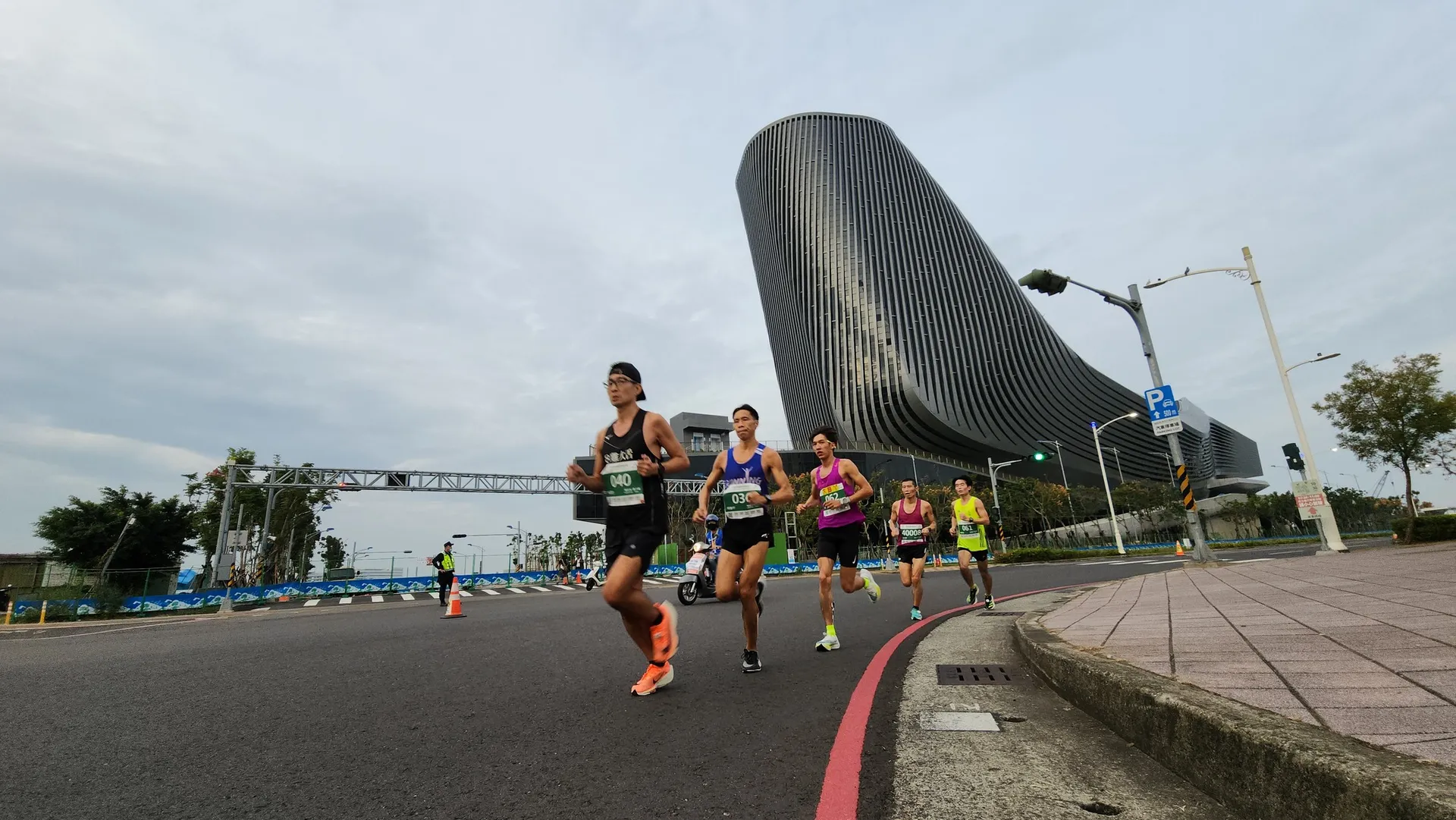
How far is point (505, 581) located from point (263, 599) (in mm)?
10937

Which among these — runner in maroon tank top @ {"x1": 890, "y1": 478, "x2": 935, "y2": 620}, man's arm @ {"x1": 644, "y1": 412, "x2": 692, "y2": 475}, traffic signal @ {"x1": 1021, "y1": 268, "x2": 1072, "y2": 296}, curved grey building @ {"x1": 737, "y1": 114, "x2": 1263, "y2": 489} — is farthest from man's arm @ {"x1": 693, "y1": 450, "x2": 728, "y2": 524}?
curved grey building @ {"x1": 737, "y1": 114, "x2": 1263, "y2": 489}

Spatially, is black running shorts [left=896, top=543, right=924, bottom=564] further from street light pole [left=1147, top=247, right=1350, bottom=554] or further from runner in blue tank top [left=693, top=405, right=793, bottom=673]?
A: street light pole [left=1147, top=247, right=1350, bottom=554]

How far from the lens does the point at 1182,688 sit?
2.69 meters

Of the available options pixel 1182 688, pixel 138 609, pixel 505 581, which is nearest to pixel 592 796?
pixel 1182 688

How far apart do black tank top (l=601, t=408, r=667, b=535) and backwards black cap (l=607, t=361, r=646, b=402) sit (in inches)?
13.5

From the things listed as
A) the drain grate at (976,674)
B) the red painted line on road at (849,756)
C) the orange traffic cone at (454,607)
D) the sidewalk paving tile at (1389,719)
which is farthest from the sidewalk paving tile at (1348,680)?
the orange traffic cone at (454,607)

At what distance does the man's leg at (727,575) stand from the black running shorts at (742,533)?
61 mm

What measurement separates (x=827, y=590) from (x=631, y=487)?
2564 mm

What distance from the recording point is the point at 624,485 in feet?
14.0

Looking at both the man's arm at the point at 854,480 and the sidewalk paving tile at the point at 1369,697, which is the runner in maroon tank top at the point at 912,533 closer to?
the man's arm at the point at 854,480

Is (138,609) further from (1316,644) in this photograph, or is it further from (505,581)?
(1316,644)

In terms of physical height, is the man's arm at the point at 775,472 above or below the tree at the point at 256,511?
below

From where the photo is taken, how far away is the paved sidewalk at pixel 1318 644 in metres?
Answer: 2.18

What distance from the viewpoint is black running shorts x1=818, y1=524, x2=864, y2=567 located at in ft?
20.5
